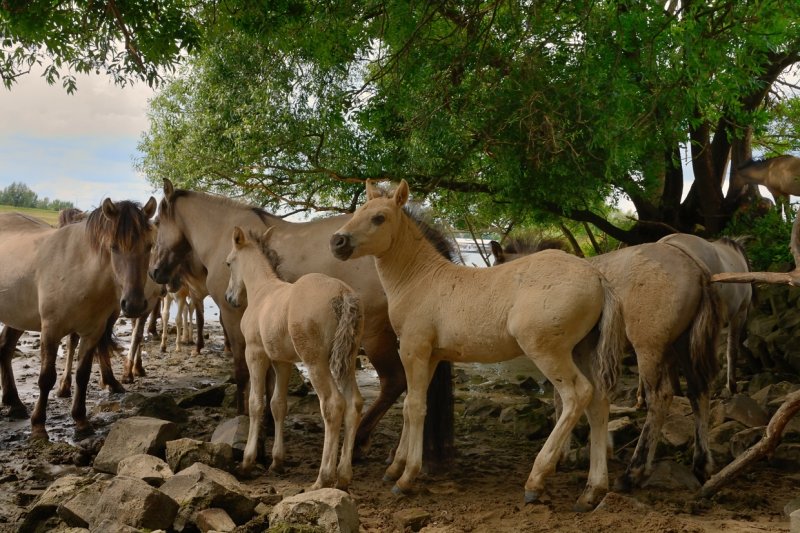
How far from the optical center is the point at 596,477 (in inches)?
199

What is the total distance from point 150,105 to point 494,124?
30.5 feet

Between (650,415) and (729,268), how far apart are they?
303 cm

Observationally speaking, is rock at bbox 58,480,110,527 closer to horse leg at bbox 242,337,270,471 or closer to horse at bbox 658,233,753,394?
horse leg at bbox 242,337,270,471

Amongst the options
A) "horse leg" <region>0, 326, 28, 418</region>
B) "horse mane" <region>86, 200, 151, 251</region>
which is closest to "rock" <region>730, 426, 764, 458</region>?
"horse mane" <region>86, 200, 151, 251</region>

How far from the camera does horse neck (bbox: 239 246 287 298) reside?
6188mm

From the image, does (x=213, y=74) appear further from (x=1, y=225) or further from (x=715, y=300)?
(x=715, y=300)

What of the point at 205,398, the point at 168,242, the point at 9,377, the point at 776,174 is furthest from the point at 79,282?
the point at 776,174

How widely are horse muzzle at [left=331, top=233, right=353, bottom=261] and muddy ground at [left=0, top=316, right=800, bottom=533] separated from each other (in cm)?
177

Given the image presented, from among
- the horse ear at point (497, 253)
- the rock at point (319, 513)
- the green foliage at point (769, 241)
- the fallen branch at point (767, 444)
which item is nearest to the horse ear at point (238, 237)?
the rock at point (319, 513)

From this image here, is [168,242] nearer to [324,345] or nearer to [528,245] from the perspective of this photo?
[324,345]

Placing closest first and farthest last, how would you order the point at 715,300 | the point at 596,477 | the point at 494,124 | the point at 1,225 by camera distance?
the point at 596,477 → the point at 715,300 → the point at 494,124 → the point at 1,225

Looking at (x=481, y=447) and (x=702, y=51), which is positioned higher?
(x=702, y=51)

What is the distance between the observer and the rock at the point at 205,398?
8.76 m

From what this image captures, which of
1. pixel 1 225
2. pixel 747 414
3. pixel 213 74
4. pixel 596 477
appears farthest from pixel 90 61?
pixel 747 414
